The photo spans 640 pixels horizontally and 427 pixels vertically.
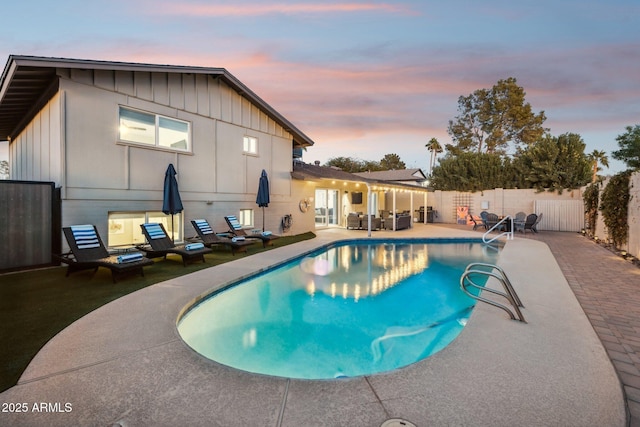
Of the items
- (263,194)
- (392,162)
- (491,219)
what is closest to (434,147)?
(392,162)

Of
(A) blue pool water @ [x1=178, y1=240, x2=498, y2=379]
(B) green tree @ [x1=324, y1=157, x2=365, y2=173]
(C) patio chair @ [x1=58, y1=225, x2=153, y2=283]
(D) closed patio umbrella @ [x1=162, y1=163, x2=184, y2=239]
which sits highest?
(B) green tree @ [x1=324, y1=157, x2=365, y2=173]

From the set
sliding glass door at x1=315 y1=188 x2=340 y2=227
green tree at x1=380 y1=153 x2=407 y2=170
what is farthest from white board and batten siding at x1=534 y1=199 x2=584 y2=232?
green tree at x1=380 y1=153 x2=407 y2=170

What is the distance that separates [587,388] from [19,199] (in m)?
10.7

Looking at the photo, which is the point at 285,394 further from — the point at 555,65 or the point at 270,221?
the point at 555,65

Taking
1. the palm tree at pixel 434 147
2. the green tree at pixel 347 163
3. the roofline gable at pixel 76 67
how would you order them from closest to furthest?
the roofline gable at pixel 76 67
the palm tree at pixel 434 147
the green tree at pixel 347 163

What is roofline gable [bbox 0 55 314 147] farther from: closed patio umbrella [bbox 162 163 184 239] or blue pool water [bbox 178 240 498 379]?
blue pool water [bbox 178 240 498 379]

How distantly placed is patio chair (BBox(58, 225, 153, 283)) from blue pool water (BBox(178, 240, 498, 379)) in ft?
7.03

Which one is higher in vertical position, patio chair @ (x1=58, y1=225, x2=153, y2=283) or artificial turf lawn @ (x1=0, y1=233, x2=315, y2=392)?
patio chair @ (x1=58, y1=225, x2=153, y2=283)

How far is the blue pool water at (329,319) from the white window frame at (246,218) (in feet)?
15.0

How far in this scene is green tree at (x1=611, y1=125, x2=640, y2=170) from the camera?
14875 mm

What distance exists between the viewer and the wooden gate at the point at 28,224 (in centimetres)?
718

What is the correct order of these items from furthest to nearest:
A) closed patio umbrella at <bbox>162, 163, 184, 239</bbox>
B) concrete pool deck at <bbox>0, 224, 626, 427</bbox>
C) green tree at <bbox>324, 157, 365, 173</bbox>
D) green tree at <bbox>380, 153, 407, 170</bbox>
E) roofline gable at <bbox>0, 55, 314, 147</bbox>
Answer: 1. green tree at <bbox>380, 153, 407, 170</bbox>
2. green tree at <bbox>324, 157, 365, 173</bbox>
3. closed patio umbrella at <bbox>162, 163, 184, 239</bbox>
4. roofline gable at <bbox>0, 55, 314, 147</bbox>
5. concrete pool deck at <bbox>0, 224, 626, 427</bbox>

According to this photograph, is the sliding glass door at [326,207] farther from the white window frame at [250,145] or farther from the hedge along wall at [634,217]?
the hedge along wall at [634,217]

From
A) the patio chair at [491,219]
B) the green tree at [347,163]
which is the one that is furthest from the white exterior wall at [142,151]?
the green tree at [347,163]
